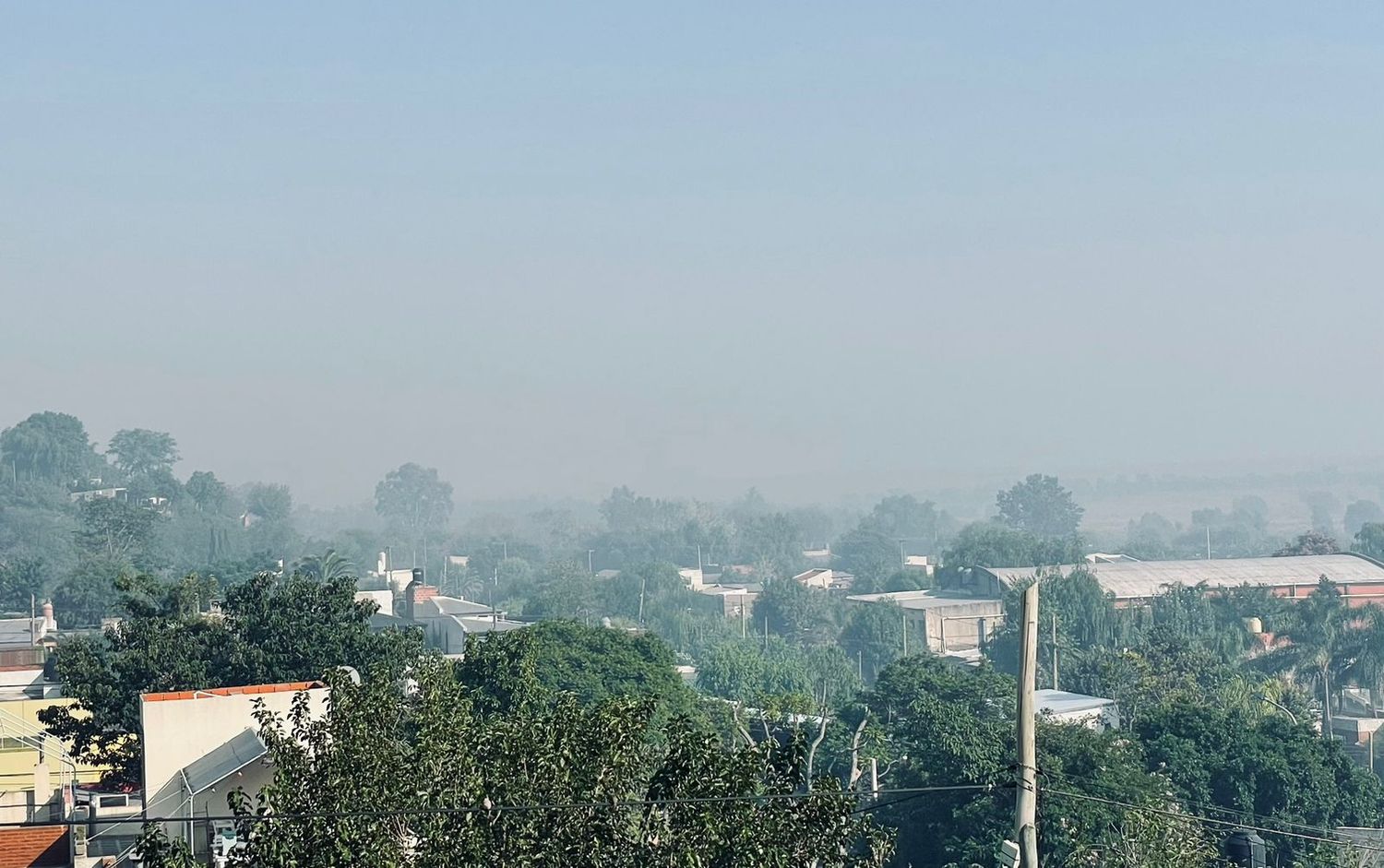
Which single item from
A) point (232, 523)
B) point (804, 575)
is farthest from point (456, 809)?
point (232, 523)

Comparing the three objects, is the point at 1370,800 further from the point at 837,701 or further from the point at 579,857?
the point at 579,857

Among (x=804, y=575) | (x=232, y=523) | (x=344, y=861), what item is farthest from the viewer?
(x=232, y=523)

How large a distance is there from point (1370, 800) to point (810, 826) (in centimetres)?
3966

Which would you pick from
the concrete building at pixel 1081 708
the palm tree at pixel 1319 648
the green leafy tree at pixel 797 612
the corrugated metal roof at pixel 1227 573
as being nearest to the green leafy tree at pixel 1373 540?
the corrugated metal roof at pixel 1227 573

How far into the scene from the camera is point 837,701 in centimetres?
7956

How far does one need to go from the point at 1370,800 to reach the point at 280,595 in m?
32.1

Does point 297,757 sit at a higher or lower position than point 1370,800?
higher

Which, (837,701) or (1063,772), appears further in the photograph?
(837,701)

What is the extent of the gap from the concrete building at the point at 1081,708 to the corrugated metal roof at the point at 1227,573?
47.1 metres

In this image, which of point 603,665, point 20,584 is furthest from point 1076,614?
point 20,584

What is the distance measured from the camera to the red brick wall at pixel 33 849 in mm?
28203

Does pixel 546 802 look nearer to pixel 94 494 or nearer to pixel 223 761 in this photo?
pixel 223 761

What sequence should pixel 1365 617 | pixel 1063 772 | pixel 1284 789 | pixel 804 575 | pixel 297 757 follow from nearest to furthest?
pixel 297 757 < pixel 1063 772 < pixel 1284 789 < pixel 1365 617 < pixel 804 575

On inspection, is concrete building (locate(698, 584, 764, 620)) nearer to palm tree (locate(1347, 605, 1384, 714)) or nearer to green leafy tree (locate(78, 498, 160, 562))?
green leafy tree (locate(78, 498, 160, 562))
